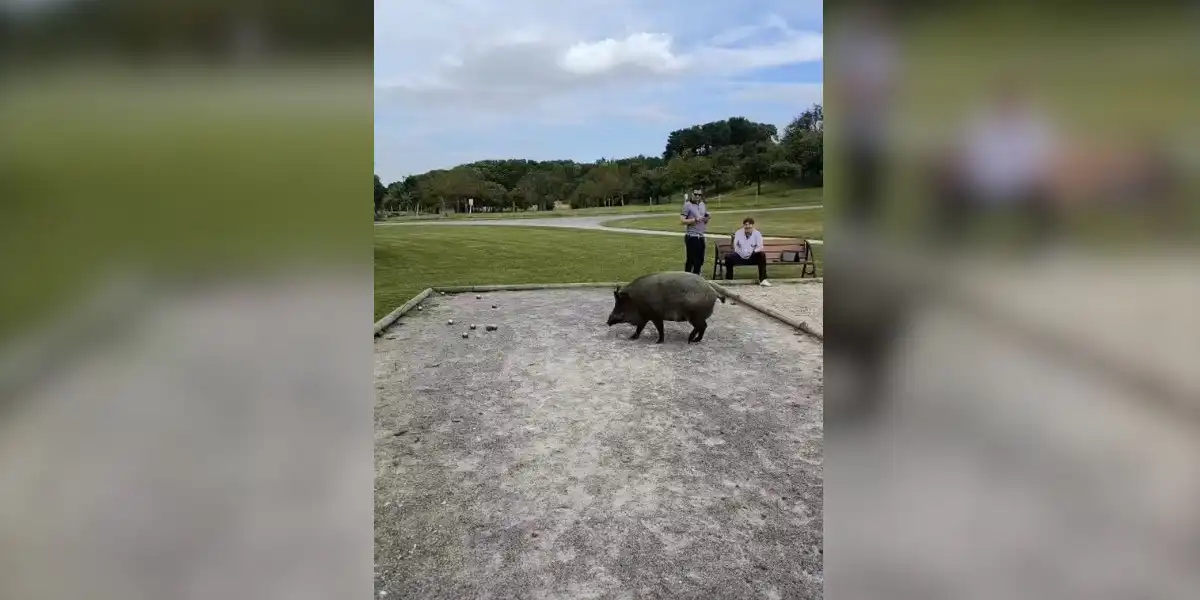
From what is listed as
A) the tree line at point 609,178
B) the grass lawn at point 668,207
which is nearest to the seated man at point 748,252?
the grass lawn at point 668,207

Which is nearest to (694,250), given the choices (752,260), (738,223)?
(752,260)

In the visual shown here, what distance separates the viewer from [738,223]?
1009 inches

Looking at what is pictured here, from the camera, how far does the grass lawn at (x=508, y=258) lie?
14.4 meters

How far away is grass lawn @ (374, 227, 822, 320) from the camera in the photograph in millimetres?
14422

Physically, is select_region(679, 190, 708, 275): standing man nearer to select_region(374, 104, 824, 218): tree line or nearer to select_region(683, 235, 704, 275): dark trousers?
select_region(683, 235, 704, 275): dark trousers

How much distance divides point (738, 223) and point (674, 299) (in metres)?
18.2

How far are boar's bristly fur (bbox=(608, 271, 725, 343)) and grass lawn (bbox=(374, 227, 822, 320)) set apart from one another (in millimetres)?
4336

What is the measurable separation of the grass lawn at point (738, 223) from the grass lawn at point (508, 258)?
241 cm
